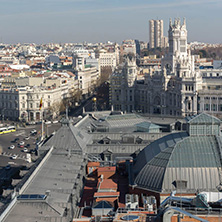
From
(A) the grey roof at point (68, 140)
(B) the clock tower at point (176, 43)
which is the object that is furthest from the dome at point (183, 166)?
(B) the clock tower at point (176, 43)

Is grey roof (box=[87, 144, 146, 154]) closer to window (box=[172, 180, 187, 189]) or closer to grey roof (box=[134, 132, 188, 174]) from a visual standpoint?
grey roof (box=[134, 132, 188, 174])

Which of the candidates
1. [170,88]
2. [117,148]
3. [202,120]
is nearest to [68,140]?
[117,148]

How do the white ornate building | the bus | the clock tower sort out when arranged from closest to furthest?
the bus
the white ornate building
the clock tower

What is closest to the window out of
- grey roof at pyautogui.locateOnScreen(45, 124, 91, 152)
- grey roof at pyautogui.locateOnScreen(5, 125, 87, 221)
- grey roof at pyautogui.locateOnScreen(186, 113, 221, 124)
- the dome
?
the dome

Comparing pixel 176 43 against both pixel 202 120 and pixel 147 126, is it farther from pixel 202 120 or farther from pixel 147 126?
pixel 202 120

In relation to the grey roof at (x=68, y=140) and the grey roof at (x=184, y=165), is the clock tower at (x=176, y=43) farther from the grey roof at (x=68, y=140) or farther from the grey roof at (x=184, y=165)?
the grey roof at (x=184, y=165)

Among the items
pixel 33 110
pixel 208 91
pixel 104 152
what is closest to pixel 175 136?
pixel 104 152
